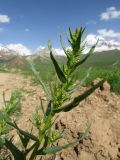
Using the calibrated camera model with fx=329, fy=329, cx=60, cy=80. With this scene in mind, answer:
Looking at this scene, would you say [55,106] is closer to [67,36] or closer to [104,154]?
[67,36]

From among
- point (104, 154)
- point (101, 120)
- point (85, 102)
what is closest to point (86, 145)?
point (104, 154)

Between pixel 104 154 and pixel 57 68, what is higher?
pixel 57 68

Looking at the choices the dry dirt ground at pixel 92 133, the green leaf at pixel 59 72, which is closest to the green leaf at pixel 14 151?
the green leaf at pixel 59 72

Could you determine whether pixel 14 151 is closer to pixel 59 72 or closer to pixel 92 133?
pixel 59 72

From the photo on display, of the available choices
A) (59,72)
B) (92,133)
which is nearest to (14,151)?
(59,72)

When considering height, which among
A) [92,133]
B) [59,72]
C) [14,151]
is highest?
[59,72]

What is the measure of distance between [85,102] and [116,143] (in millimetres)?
2801

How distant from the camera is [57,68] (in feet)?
7.48

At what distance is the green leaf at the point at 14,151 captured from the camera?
2500mm

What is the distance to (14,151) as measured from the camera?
2.52 metres

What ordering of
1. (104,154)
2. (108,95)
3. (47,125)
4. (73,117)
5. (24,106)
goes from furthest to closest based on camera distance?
(24,106), (108,95), (73,117), (104,154), (47,125)

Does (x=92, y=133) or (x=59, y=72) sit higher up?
(x=59, y=72)

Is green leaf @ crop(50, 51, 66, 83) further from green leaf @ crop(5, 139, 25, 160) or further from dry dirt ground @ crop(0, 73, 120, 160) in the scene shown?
dry dirt ground @ crop(0, 73, 120, 160)

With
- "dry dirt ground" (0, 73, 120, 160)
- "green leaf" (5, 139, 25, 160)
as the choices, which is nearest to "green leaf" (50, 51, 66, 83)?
"green leaf" (5, 139, 25, 160)
